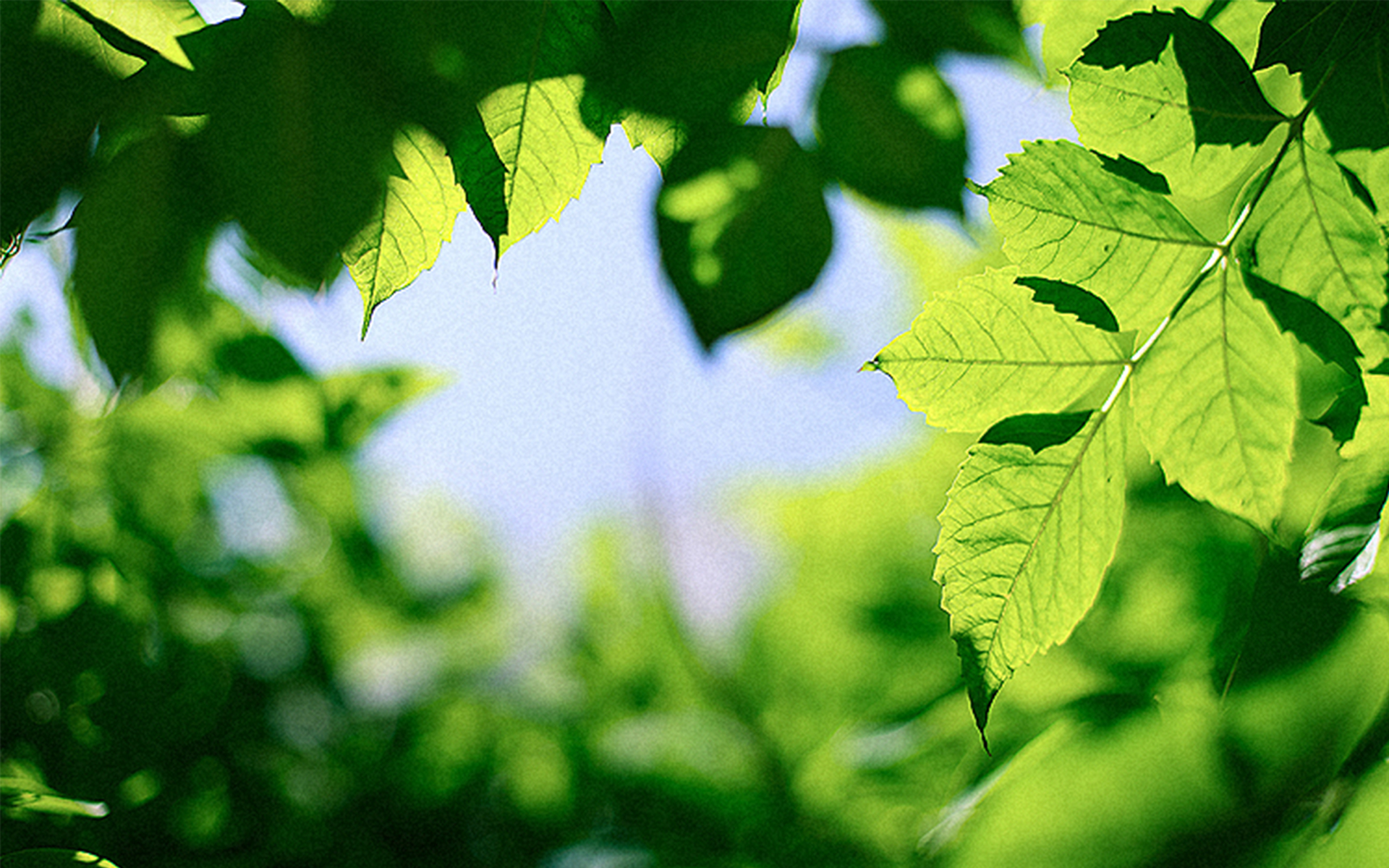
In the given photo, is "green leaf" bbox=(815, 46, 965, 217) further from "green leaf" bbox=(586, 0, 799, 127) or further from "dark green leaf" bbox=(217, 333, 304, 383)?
"dark green leaf" bbox=(217, 333, 304, 383)

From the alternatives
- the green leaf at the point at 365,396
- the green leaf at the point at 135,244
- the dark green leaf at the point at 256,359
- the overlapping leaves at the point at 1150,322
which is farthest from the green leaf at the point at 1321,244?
the dark green leaf at the point at 256,359

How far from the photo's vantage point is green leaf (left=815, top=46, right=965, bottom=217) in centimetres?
47

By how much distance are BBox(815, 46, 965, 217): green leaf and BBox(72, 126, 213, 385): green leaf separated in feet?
1.14

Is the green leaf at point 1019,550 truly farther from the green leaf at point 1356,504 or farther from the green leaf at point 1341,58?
the green leaf at point 1341,58

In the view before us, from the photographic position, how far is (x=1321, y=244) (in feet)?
1.27

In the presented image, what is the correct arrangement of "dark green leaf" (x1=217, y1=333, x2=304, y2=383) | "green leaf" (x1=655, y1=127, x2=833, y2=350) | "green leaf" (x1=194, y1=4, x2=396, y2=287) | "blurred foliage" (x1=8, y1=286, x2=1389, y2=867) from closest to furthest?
"green leaf" (x1=194, y1=4, x2=396, y2=287), "green leaf" (x1=655, y1=127, x2=833, y2=350), "blurred foliage" (x1=8, y1=286, x2=1389, y2=867), "dark green leaf" (x1=217, y1=333, x2=304, y2=383)

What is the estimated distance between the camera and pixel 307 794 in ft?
3.30

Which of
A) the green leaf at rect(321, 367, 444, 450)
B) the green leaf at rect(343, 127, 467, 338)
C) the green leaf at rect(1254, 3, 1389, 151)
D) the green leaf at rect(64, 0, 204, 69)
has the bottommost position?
the green leaf at rect(1254, 3, 1389, 151)

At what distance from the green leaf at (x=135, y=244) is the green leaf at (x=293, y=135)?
2 centimetres

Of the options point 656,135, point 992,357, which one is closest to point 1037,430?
point 992,357

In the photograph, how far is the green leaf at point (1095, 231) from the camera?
1.26 feet

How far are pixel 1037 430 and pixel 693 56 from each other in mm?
252

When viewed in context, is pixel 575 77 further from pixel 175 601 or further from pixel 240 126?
pixel 175 601

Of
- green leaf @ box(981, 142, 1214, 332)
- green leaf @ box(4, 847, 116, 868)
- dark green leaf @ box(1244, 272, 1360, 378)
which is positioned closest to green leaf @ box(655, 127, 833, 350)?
green leaf @ box(981, 142, 1214, 332)
